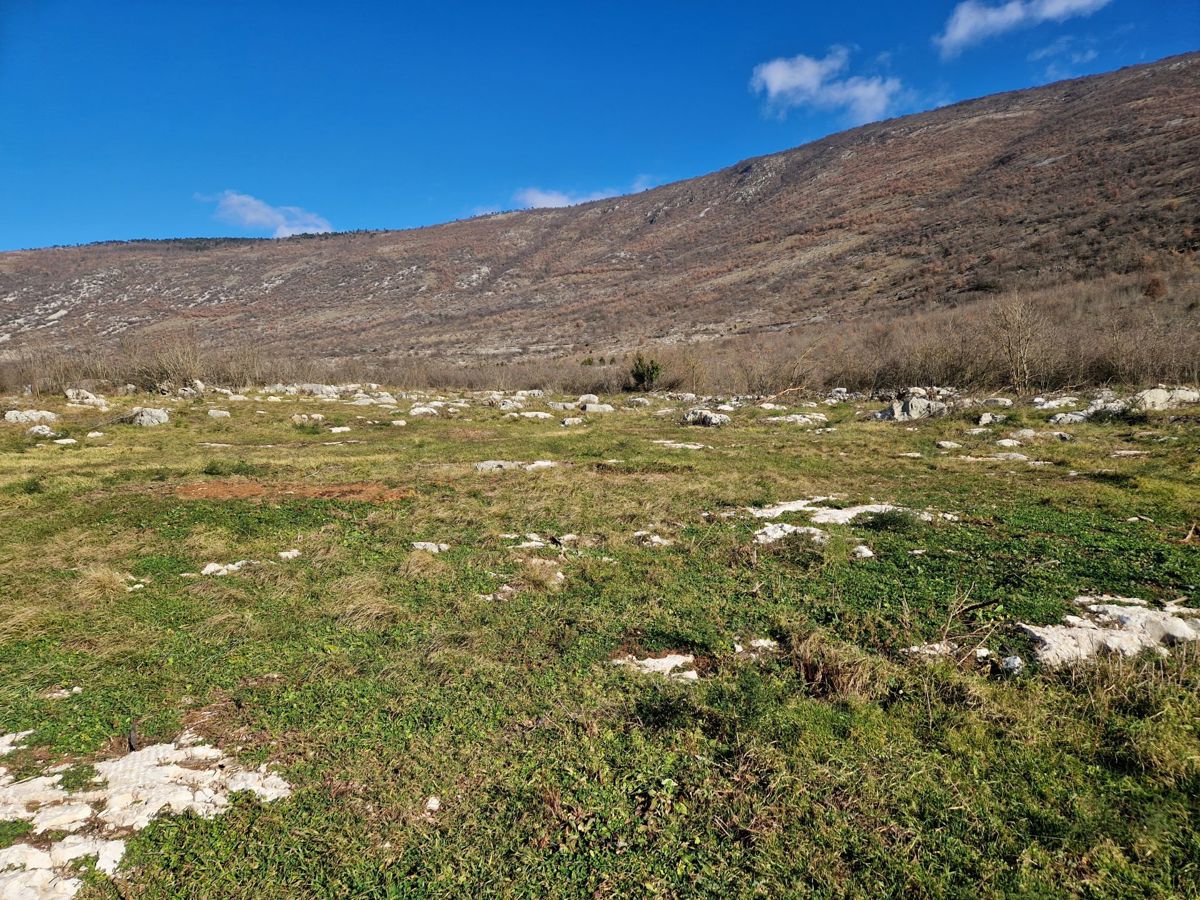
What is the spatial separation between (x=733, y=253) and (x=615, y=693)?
253 feet

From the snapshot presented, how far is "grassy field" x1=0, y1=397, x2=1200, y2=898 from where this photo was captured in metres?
2.78

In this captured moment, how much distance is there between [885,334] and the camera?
28.8m

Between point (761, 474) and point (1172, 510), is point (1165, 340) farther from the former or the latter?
point (761, 474)

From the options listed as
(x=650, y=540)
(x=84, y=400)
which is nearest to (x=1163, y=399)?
(x=650, y=540)

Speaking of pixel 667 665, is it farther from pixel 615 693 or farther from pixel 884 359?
pixel 884 359

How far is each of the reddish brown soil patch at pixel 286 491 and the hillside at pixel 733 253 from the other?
3808cm

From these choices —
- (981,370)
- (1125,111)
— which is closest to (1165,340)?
(981,370)

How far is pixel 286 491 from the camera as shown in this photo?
9758mm

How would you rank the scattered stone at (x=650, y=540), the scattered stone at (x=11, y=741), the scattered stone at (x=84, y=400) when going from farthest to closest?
the scattered stone at (x=84, y=400)
the scattered stone at (x=650, y=540)
the scattered stone at (x=11, y=741)

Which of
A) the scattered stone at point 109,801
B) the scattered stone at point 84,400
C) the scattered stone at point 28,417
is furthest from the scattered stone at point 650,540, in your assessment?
the scattered stone at point 84,400

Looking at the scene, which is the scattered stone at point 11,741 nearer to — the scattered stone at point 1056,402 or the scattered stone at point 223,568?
the scattered stone at point 223,568

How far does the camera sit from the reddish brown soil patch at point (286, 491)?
924 cm

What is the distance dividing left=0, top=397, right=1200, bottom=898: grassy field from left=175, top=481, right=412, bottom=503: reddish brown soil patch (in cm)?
52

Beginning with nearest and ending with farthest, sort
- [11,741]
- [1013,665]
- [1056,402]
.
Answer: [11,741] < [1013,665] < [1056,402]
